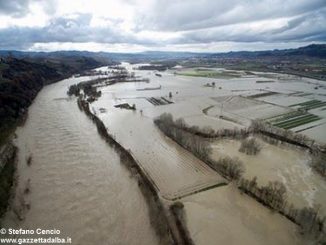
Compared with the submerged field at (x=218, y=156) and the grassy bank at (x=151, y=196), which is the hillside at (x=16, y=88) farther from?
the grassy bank at (x=151, y=196)

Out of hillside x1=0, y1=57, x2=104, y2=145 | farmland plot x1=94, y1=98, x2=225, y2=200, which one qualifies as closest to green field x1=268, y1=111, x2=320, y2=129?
farmland plot x1=94, y1=98, x2=225, y2=200

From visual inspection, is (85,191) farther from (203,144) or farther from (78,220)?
(203,144)

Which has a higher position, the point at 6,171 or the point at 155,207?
the point at 6,171

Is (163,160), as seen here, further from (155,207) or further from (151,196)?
(155,207)

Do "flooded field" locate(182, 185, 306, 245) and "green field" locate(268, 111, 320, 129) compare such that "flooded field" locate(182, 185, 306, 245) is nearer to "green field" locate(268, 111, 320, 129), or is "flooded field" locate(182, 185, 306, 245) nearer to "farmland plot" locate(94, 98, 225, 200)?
"farmland plot" locate(94, 98, 225, 200)

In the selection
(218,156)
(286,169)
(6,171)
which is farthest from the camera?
(218,156)

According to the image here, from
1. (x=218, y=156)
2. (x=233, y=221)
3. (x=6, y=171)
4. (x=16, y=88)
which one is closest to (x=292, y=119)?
(x=218, y=156)

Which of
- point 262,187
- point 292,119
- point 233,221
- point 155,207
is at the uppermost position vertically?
point 262,187

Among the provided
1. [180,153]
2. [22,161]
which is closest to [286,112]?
[180,153]
